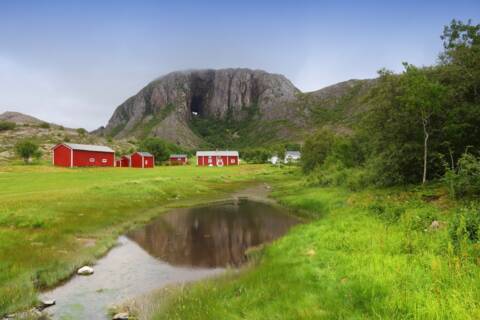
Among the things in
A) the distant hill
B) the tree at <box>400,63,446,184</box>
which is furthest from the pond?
the distant hill

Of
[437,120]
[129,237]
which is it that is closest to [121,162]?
[129,237]

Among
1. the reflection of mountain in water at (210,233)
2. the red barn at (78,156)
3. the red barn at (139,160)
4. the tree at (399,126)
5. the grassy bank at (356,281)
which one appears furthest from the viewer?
the red barn at (139,160)

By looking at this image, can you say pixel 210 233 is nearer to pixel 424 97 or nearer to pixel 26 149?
pixel 424 97

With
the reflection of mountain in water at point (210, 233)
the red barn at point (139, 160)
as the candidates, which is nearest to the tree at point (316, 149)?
the reflection of mountain in water at point (210, 233)

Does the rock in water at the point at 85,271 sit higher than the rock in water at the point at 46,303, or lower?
lower

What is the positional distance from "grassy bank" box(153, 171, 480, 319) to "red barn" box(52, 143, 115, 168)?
78.9m

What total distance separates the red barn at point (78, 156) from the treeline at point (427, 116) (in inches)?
2877

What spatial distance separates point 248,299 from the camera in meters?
10.9

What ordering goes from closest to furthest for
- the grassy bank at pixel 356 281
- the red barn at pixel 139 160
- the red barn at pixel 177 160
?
the grassy bank at pixel 356 281 < the red barn at pixel 139 160 < the red barn at pixel 177 160

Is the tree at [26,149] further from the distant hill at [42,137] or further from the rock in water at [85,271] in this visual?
the rock in water at [85,271]

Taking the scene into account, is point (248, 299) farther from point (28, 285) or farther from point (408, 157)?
point (408, 157)

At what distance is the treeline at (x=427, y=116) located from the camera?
2744 centimetres

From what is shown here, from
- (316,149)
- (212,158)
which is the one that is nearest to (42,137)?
(212,158)

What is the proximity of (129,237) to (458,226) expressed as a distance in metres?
20.6
